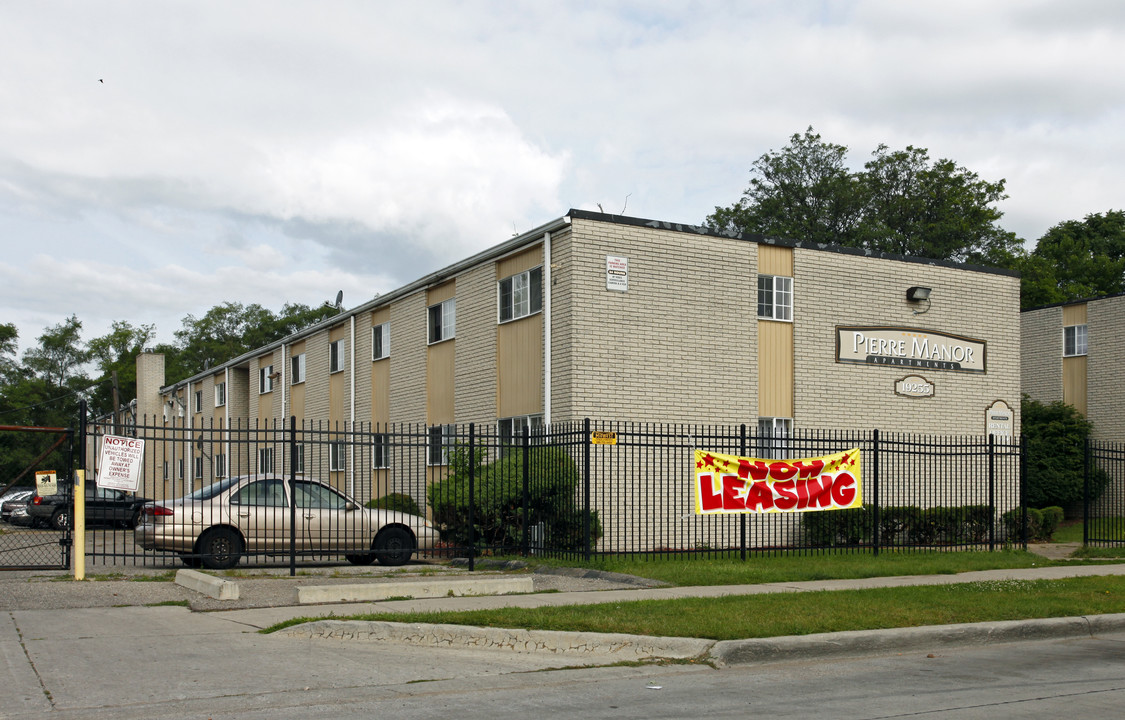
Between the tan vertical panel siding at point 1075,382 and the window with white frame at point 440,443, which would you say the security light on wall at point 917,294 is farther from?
the tan vertical panel siding at point 1075,382

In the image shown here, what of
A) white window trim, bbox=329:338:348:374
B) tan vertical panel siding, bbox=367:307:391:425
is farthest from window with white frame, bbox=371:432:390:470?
white window trim, bbox=329:338:348:374

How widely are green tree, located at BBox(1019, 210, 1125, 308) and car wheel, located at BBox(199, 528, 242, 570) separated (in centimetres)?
4620

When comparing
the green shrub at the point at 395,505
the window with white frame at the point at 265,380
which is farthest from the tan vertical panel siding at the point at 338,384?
the green shrub at the point at 395,505

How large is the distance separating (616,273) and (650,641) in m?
11.8

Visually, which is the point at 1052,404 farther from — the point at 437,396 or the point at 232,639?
the point at 232,639

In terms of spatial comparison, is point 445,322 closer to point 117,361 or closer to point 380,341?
point 380,341

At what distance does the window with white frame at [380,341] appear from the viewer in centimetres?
2948

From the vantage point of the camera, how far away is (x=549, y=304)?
20.9 meters

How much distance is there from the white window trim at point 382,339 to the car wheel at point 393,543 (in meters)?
12.4

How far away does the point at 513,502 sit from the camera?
1806 cm

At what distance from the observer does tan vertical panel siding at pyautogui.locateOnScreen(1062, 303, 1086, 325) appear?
113ft

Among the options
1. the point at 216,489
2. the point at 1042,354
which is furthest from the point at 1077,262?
the point at 216,489

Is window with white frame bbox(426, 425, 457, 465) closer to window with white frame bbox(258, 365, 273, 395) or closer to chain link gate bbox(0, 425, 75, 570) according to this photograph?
chain link gate bbox(0, 425, 75, 570)

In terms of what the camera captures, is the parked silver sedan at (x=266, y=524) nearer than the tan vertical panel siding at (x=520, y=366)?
Yes
